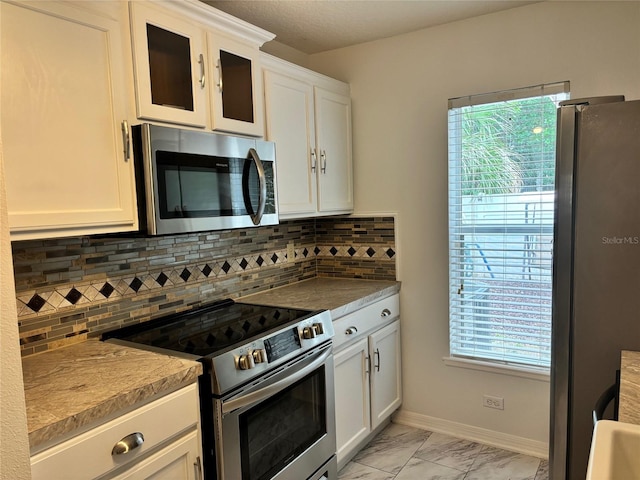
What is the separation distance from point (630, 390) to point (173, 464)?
4.28 feet

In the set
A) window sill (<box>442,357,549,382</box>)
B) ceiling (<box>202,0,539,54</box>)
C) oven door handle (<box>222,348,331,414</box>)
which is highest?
ceiling (<box>202,0,539,54</box>)

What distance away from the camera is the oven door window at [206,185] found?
5.43ft

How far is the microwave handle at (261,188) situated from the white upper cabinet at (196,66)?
139mm

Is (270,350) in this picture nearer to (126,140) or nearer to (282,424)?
(282,424)

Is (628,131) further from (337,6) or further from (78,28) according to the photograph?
(78,28)

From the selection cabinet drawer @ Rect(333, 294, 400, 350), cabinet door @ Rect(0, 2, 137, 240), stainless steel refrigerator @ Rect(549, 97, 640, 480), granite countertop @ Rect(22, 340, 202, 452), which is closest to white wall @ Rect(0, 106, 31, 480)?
granite countertop @ Rect(22, 340, 202, 452)

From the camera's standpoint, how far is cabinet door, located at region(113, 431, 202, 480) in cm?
A: 130

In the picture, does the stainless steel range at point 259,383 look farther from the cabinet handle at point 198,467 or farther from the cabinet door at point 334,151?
the cabinet door at point 334,151

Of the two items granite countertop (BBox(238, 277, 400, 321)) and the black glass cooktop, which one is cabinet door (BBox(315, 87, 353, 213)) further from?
the black glass cooktop

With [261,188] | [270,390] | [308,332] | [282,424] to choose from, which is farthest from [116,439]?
[261,188]

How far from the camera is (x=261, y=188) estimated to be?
1987 millimetres

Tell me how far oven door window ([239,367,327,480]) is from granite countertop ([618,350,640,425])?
1.14 m
